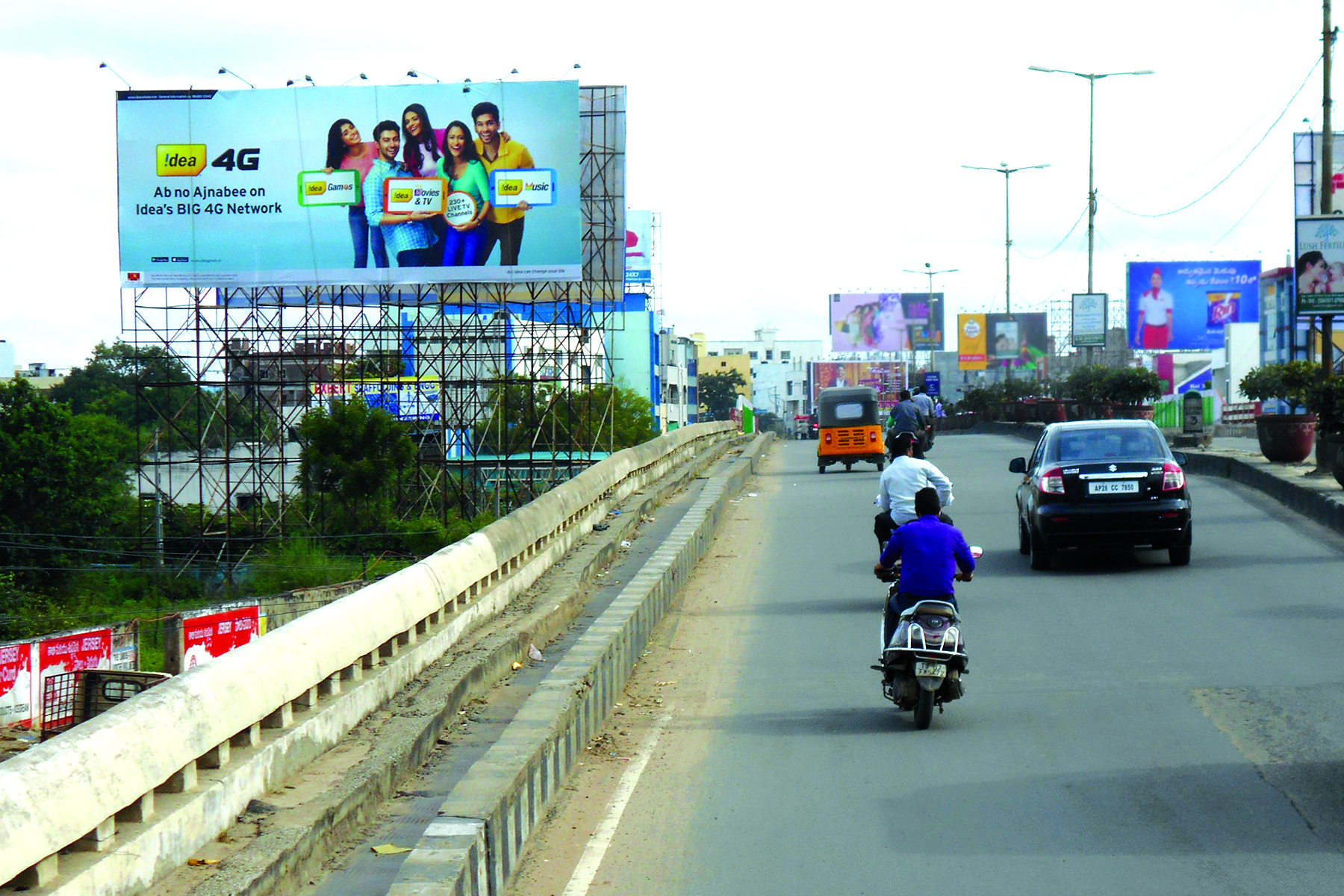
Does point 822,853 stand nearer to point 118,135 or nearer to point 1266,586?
point 1266,586

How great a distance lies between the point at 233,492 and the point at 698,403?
327 ft

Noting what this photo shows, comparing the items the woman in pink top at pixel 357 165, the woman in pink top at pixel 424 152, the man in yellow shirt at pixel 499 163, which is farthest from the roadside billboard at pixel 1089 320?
the woman in pink top at pixel 357 165

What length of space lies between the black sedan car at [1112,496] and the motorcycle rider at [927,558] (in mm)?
5647

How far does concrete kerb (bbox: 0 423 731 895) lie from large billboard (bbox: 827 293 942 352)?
77166 mm

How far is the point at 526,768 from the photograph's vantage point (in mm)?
5875

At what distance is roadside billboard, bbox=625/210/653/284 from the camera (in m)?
93.1

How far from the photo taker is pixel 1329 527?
652 inches

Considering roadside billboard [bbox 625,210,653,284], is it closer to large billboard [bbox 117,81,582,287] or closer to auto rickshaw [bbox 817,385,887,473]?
large billboard [bbox 117,81,582,287]

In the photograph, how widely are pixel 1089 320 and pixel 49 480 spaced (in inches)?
1654

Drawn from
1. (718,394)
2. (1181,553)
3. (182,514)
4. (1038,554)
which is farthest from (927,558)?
(718,394)

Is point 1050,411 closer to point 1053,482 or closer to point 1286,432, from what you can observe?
point 1286,432

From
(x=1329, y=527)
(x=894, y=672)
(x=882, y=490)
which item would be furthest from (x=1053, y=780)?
(x=1329, y=527)

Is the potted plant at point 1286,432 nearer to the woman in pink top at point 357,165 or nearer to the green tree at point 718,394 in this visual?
the woman in pink top at point 357,165

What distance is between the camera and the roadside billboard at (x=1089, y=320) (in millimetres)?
48125
